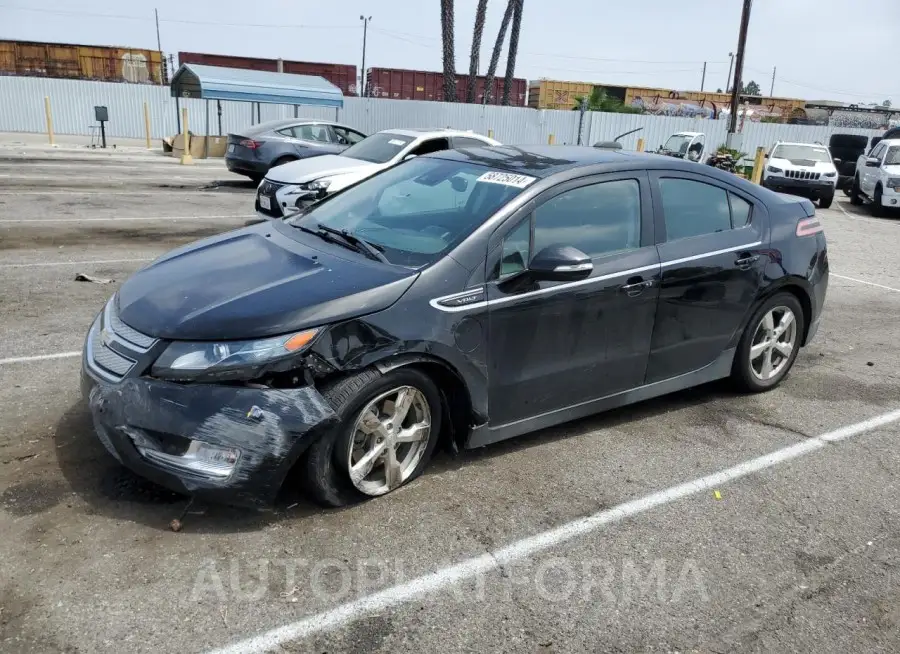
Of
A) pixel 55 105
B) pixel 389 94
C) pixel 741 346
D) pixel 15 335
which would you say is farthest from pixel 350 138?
pixel 389 94

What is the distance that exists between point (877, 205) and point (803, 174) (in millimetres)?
1816

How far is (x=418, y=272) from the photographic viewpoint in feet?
11.9

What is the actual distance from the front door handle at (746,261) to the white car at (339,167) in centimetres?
544

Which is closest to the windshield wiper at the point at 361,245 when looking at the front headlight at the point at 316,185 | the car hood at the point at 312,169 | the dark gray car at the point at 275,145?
the front headlight at the point at 316,185

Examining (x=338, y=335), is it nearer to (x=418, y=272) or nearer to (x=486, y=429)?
(x=418, y=272)

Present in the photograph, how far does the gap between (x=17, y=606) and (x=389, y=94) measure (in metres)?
46.7

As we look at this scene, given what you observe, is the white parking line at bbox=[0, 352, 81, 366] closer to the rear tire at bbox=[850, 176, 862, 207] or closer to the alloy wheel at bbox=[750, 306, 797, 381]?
the alloy wheel at bbox=[750, 306, 797, 381]

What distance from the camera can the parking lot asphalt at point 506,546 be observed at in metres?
2.79

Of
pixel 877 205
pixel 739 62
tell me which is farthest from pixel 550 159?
pixel 739 62

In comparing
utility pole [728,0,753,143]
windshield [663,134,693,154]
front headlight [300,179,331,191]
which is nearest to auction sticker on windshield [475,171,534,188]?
front headlight [300,179,331,191]

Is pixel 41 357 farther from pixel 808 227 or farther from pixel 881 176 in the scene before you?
pixel 881 176

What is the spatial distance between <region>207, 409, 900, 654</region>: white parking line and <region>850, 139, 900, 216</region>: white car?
1545 cm

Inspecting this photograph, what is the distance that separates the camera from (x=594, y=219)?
13.8ft

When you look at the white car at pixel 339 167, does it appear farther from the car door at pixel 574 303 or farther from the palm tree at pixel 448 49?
the palm tree at pixel 448 49
